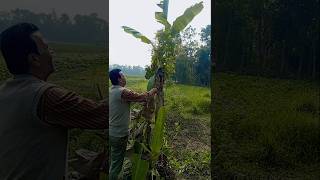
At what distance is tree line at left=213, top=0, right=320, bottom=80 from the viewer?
3590mm

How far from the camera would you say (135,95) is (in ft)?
12.4

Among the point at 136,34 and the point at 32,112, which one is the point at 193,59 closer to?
the point at 136,34

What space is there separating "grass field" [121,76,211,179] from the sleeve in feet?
0.93

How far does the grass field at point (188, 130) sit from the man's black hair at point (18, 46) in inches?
60.5

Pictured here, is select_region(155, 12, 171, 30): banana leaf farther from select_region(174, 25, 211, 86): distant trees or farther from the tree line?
the tree line

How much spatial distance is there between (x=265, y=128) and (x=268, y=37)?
2.42 feet

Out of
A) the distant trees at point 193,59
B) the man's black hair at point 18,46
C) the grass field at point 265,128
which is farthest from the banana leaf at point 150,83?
the man's black hair at point 18,46

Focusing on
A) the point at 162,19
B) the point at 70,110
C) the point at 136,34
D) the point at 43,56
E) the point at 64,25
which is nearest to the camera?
the point at 70,110

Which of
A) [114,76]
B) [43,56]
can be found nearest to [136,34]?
[114,76]

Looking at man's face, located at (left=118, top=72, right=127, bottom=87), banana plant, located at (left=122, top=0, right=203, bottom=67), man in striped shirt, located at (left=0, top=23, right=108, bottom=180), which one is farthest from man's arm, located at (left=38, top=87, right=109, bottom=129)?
banana plant, located at (left=122, top=0, right=203, bottom=67)

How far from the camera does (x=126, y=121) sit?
146 inches

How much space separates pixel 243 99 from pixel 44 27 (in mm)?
1769

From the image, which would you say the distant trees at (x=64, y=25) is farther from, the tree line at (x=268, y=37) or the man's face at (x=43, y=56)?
the tree line at (x=268, y=37)

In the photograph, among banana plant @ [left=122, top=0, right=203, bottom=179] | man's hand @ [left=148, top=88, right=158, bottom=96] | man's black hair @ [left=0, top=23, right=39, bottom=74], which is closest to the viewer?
man's black hair @ [left=0, top=23, right=39, bottom=74]
